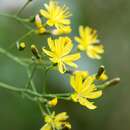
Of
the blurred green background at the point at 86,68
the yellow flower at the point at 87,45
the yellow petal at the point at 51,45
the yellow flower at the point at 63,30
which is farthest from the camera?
the blurred green background at the point at 86,68

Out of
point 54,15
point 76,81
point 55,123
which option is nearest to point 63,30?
point 54,15

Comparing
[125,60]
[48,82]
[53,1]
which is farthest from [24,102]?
[53,1]

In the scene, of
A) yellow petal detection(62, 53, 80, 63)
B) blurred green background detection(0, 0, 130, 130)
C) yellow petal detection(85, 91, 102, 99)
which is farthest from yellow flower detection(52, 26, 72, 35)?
blurred green background detection(0, 0, 130, 130)

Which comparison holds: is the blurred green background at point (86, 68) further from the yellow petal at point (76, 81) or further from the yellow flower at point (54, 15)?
the yellow petal at point (76, 81)

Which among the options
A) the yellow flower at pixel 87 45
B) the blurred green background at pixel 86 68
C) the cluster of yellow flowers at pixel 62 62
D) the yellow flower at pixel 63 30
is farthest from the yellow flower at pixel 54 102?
the blurred green background at pixel 86 68

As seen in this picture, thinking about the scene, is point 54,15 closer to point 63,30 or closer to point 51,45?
point 63,30
